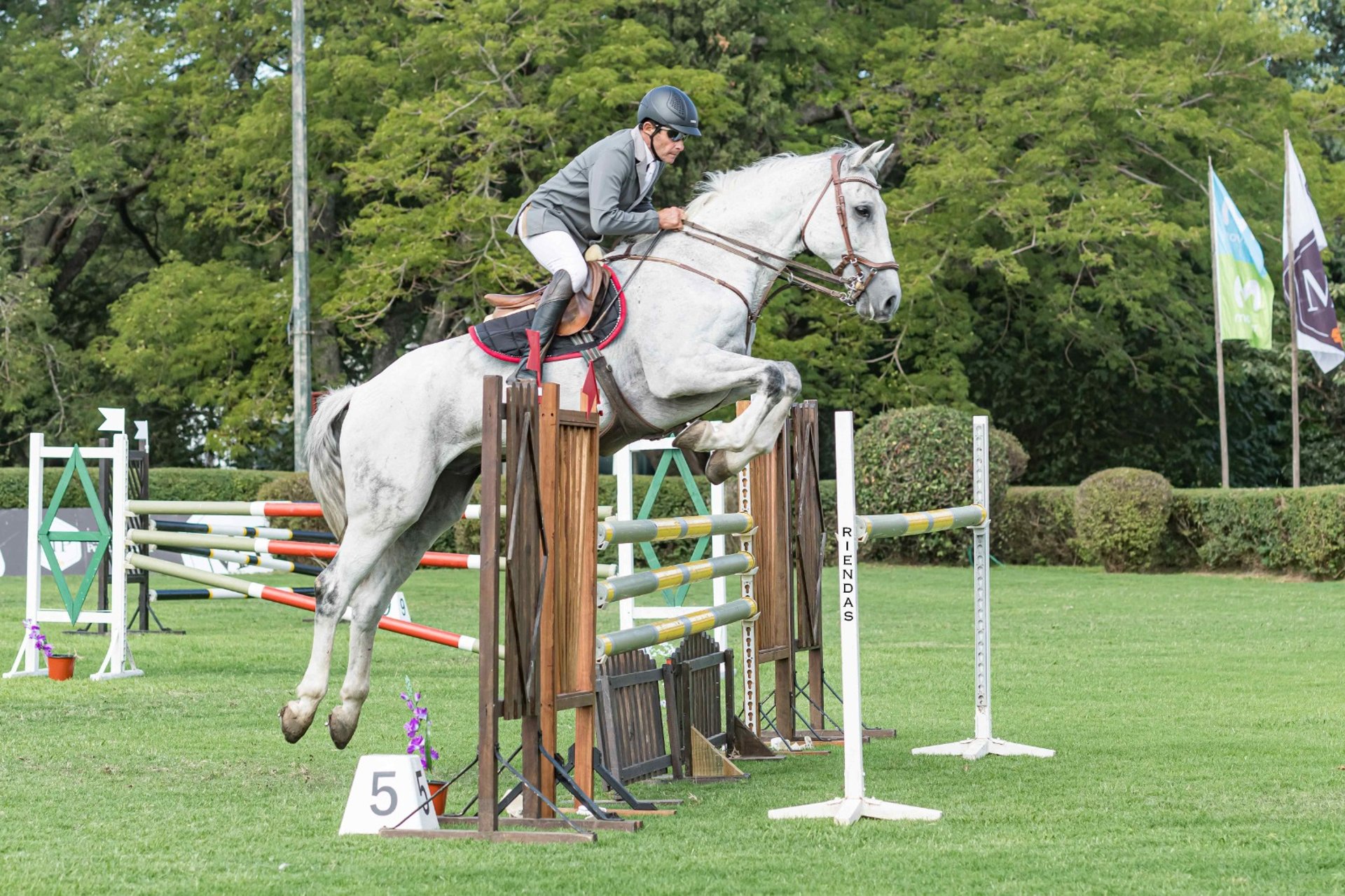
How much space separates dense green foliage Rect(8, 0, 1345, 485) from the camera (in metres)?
20.4

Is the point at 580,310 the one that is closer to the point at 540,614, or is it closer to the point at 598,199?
the point at 598,199

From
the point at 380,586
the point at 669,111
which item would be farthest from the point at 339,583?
the point at 669,111

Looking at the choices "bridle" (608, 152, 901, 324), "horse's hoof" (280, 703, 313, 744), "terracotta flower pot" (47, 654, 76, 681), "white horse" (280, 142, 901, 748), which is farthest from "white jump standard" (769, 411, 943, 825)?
"terracotta flower pot" (47, 654, 76, 681)

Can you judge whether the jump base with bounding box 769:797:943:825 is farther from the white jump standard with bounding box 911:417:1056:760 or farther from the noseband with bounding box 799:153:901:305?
the noseband with bounding box 799:153:901:305

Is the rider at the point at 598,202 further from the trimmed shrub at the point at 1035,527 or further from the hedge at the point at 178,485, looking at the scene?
the hedge at the point at 178,485

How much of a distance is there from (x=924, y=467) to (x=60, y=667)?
1203 centimetres

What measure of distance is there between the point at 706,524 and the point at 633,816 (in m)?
1.43

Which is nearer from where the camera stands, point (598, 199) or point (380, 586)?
point (598, 199)

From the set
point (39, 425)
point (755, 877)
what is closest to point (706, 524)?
point (755, 877)

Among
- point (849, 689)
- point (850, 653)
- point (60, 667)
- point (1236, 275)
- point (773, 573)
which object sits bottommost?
point (60, 667)

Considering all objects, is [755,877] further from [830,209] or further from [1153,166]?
[1153,166]

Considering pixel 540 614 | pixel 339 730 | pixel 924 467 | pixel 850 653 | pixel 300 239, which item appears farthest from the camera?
pixel 300 239

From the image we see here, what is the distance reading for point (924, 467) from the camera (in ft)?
62.6

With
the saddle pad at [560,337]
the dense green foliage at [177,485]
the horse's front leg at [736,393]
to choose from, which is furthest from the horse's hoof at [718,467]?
the dense green foliage at [177,485]
